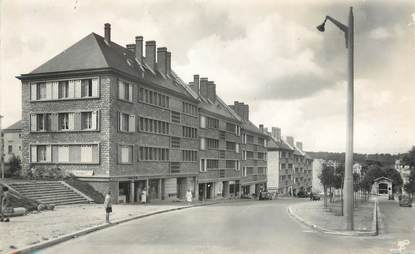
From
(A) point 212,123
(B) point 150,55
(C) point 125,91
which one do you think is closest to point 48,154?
(C) point 125,91

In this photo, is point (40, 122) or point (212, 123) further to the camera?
point (212, 123)

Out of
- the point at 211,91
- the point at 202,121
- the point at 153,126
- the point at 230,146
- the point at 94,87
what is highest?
the point at 211,91

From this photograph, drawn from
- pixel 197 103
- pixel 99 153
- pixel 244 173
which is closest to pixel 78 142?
pixel 99 153

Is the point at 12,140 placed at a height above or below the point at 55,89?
below

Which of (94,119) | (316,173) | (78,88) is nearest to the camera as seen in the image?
(94,119)

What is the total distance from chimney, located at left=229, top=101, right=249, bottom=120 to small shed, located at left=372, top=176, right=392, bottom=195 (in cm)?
5402

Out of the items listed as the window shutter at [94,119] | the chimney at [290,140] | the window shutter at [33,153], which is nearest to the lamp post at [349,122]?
the window shutter at [94,119]

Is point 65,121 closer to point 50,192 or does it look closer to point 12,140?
point 50,192

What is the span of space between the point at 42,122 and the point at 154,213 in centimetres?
1750

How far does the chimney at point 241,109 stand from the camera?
88.3m

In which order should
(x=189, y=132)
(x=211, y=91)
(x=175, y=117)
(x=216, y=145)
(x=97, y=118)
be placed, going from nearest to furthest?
(x=97, y=118)
(x=175, y=117)
(x=189, y=132)
(x=216, y=145)
(x=211, y=91)

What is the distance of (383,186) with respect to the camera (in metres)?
136

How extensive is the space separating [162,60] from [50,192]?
26344 millimetres

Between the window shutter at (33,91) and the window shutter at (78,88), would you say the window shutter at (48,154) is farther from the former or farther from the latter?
the window shutter at (78,88)
